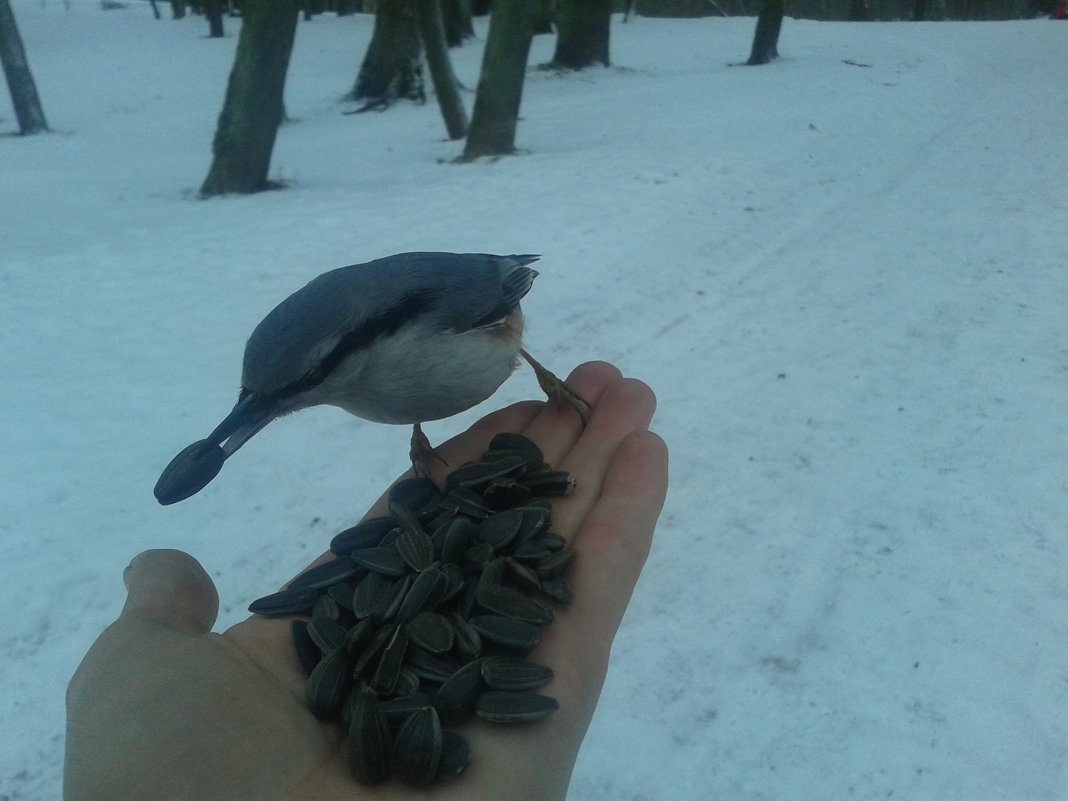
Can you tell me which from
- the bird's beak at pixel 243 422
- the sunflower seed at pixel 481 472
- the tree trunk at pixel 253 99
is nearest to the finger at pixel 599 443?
the sunflower seed at pixel 481 472

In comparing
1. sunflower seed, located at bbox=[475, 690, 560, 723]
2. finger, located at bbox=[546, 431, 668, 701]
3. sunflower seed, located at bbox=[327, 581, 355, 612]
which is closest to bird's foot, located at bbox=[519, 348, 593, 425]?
finger, located at bbox=[546, 431, 668, 701]

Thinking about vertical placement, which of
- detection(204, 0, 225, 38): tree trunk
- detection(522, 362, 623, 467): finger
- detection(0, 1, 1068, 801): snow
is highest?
detection(204, 0, 225, 38): tree trunk

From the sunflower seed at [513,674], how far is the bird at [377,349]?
0.65m

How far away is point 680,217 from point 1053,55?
11387mm

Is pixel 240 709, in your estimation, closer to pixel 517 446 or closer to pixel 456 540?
pixel 456 540

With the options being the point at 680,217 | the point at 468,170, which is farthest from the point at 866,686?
the point at 468,170

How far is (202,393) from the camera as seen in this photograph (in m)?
3.52

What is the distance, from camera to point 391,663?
1659 millimetres

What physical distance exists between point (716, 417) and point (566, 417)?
2.81ft

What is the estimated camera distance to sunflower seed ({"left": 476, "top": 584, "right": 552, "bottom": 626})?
1.74 metres

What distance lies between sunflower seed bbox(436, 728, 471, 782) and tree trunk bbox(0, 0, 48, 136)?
10913 mm

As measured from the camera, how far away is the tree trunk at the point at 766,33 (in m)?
12.5

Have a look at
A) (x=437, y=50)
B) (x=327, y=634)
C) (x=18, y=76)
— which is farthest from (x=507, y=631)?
(x=18, y=76)

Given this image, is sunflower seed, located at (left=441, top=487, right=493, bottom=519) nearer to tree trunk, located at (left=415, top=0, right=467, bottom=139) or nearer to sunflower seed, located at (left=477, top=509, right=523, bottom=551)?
sunflower seed, located at (left=477, top=509, right=523, bottom=551)
